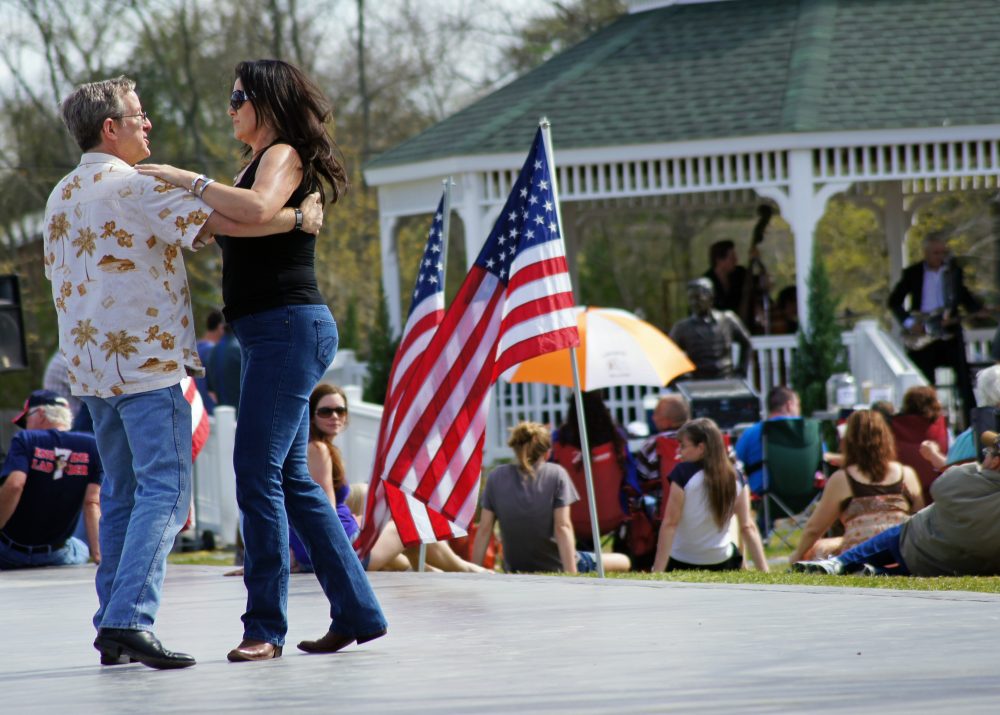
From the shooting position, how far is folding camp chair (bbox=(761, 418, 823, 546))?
43.9 feet

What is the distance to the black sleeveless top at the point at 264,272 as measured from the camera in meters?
5.14

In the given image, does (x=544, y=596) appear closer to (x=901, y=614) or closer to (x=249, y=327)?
(x=901, y=614)

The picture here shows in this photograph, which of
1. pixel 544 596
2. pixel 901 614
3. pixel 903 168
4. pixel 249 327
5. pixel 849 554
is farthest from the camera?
pixel 903 168

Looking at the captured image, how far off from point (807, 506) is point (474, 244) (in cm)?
695

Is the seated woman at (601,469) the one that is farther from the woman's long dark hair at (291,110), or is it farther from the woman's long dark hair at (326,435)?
the woman's long dark hair at (291,110)

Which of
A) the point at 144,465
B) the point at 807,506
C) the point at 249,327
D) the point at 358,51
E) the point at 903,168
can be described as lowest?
the point at 807,506

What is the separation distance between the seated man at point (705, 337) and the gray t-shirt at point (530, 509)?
6610 mm

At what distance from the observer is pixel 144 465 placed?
5.23 m

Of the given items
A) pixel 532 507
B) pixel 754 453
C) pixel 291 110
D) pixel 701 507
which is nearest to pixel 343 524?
pixel 532 507

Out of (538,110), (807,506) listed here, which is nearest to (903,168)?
(538,110)

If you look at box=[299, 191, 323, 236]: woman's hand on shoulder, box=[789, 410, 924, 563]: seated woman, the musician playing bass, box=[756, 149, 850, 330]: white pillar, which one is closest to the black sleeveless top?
box=[299, 191, 323, 236]: woman's hand on shoulder

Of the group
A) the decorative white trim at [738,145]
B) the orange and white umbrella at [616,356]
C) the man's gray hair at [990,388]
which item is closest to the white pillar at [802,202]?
the decorative white trim at [738,145]

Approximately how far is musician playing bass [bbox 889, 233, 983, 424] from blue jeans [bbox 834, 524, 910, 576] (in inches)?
365

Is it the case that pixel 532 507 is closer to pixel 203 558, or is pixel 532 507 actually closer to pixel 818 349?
pixel 203 558
